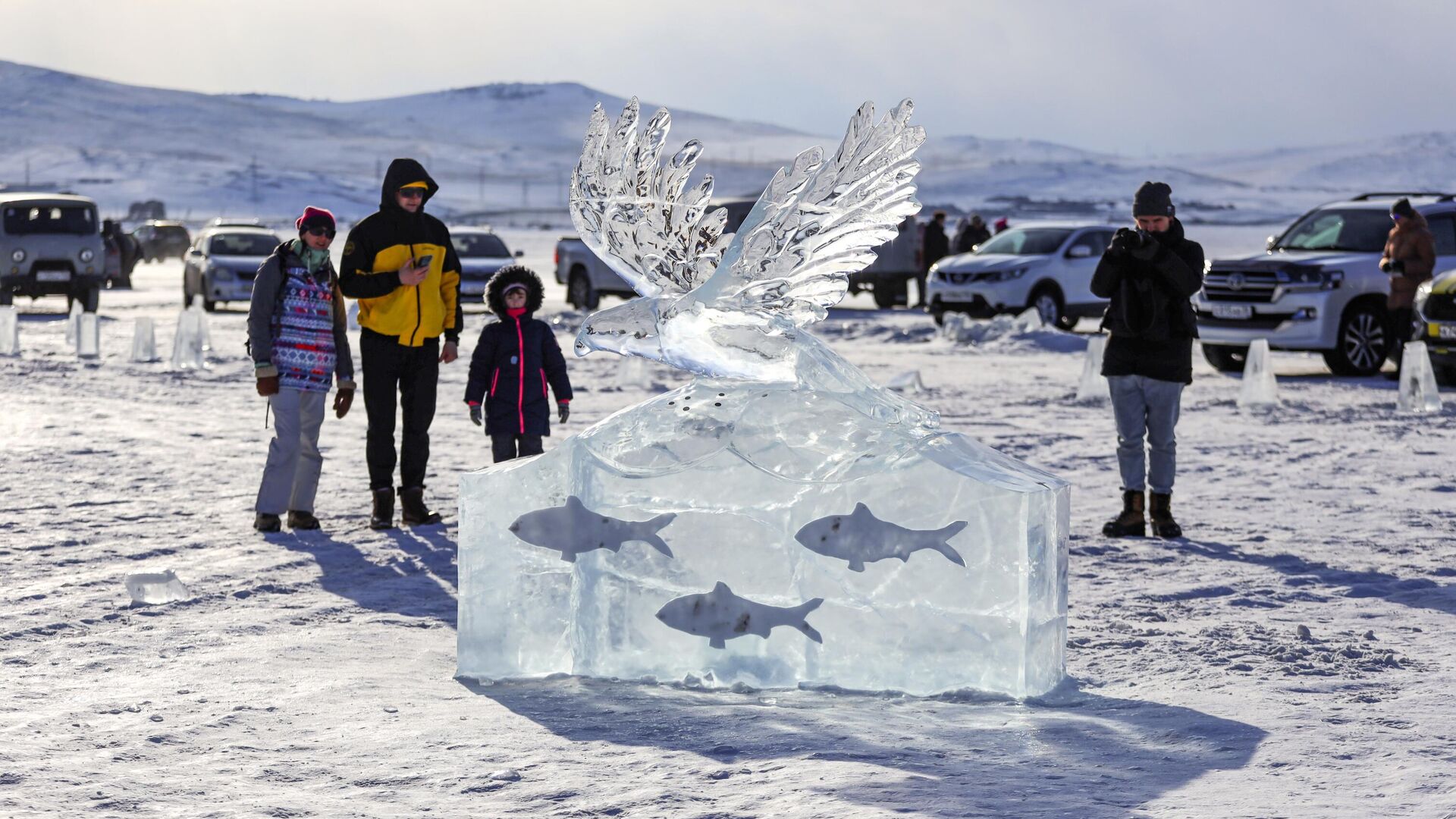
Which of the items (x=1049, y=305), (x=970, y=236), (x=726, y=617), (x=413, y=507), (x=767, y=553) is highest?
(x=970, y=236)

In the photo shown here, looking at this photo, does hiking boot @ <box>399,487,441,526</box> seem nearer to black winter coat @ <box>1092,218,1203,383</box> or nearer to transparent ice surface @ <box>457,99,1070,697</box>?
transparent ice surface @ <box>457,99,1070,697</box>

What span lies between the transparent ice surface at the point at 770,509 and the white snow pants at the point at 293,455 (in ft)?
9.36

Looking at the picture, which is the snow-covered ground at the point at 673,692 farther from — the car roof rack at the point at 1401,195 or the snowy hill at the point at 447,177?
the snowy hill at the point at 447,177

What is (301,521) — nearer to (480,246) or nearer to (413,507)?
(413,507)

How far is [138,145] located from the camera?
182m

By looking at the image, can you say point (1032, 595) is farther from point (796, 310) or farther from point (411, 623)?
point (411, 623)

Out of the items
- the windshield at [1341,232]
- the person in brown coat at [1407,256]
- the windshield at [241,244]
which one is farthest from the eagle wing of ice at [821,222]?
the windshield at [241,244]

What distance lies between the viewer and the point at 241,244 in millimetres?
29359

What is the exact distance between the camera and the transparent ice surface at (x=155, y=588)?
22.2 ft

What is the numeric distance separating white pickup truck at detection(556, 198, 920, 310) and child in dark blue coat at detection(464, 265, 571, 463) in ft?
62.4

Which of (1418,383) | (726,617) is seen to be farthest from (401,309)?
(1418,383)

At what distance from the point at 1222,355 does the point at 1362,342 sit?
5.05ft

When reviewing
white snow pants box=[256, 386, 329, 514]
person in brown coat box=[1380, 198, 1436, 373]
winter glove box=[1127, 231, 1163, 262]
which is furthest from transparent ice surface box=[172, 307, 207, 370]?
winter glove box=[1127, 231, 1163, 262]

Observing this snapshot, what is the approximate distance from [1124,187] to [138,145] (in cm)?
9982
